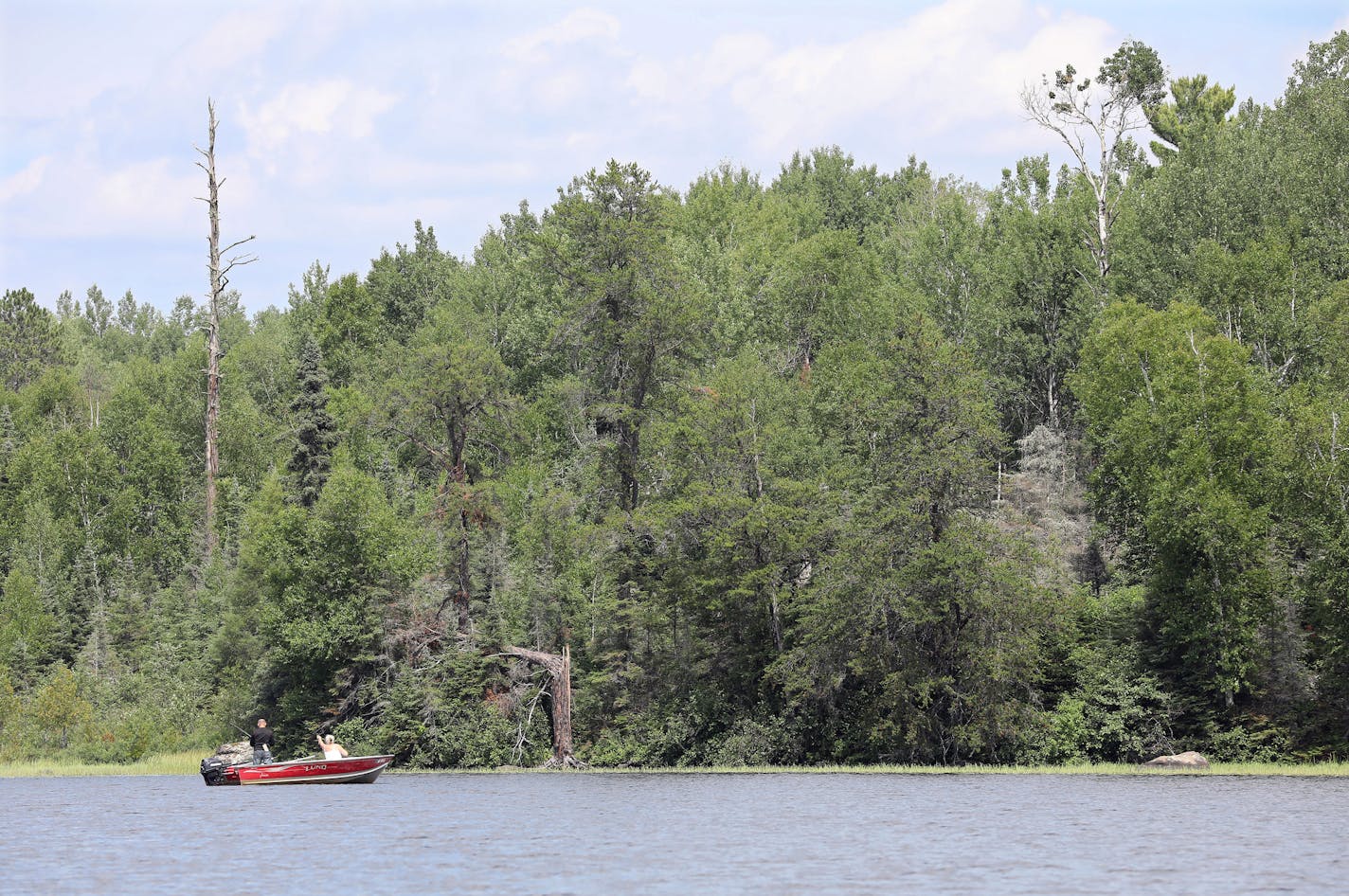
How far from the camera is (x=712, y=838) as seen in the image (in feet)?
98.7

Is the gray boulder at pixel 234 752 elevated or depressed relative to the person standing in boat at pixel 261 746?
depressed

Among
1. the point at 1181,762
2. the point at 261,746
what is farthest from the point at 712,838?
the point at 261,746

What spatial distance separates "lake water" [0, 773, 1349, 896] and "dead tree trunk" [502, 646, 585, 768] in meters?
12.8

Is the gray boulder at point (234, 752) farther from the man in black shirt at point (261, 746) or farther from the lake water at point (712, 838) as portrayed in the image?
the lake water at point (712, 838)

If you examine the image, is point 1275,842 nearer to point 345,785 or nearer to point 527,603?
point 345,785

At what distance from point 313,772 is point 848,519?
2291 centimetres

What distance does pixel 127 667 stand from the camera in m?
81.6

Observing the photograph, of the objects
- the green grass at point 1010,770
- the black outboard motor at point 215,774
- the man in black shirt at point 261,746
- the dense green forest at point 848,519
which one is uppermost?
the dense green forest at point 848,519

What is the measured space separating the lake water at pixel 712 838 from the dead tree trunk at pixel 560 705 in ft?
42.1

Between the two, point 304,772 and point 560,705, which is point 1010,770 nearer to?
point 560,705

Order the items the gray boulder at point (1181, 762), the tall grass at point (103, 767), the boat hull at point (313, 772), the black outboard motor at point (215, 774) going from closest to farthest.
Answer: the gray boulder at point (1181, 762), the boat hull at point (313, 772), the black outboard motor at point (215, 774), the tall grass at point (103, 767)

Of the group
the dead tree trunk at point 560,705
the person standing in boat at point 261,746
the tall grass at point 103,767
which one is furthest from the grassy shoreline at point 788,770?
the person standing in boat at point 261,746

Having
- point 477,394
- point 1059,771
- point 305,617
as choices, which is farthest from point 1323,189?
point 305,617

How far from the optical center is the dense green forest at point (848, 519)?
168 ft
